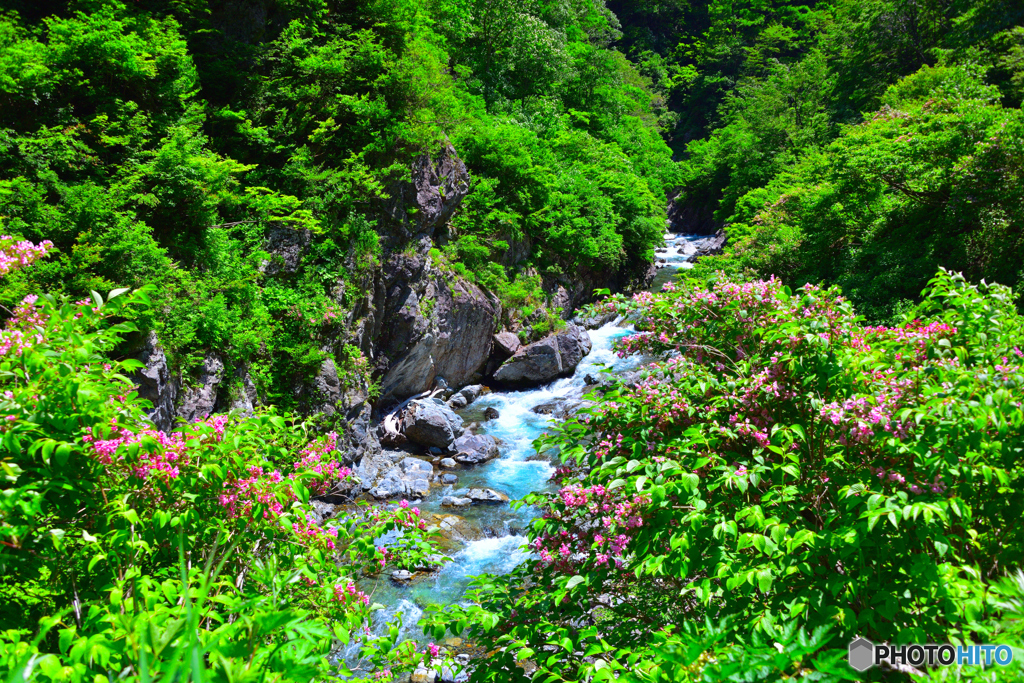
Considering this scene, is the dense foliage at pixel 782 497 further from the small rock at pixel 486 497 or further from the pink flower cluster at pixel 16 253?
the small rock at pixel 486 497

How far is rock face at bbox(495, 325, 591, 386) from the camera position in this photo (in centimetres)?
1648

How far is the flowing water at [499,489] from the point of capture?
8.73 metres

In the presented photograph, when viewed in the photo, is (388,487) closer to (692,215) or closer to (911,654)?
(911,654)

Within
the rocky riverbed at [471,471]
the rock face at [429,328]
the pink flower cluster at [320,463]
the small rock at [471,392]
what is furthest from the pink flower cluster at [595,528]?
the small rock at [471,392]

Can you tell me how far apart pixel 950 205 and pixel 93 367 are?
15.4m

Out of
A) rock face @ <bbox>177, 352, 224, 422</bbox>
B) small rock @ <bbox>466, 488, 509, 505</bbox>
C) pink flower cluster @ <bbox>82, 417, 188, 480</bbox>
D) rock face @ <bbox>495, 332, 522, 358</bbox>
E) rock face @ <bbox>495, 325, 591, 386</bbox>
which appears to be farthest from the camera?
rock face @ <bbox>495, 332, 522, 358</bbox>

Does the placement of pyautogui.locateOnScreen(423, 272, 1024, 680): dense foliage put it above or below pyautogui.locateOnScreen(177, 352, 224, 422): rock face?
above

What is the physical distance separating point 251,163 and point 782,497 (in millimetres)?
12107

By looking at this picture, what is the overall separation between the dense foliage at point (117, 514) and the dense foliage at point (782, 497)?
1090mm

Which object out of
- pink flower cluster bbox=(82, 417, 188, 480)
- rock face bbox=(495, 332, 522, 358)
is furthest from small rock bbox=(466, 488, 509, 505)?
pink flower cluster bbox=(82, 417, 188, 480)

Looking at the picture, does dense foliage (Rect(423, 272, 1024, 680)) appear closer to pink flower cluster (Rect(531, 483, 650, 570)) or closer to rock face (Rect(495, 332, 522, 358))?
pink flower cluster (Rect(531, 483, 650, 570))

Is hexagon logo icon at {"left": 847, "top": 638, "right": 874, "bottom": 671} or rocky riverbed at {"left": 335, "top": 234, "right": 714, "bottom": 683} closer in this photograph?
hexagon logo icon at {"left": 847, "top": 638, "right": 874, "bottom": 671}

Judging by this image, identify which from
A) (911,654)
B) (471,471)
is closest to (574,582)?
(911,654)

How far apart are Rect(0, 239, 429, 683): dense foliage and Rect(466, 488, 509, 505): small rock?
8.09 metres
